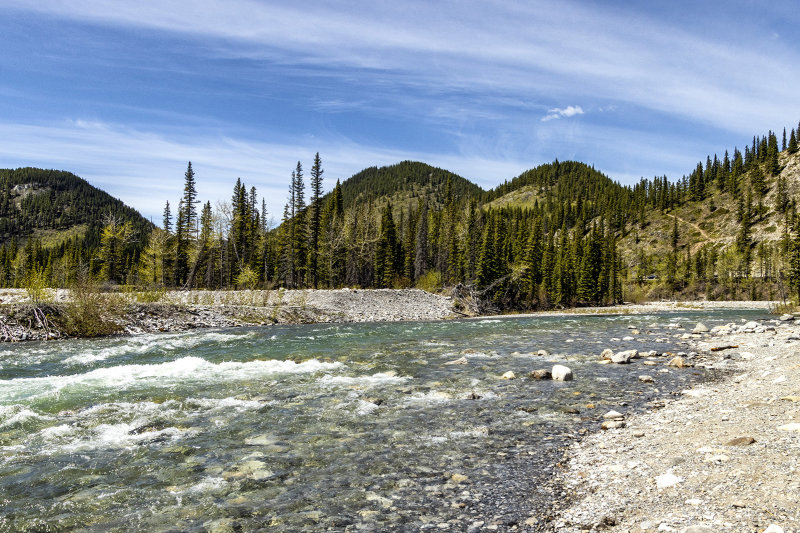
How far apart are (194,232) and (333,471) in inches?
2987

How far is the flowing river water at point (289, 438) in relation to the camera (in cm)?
570

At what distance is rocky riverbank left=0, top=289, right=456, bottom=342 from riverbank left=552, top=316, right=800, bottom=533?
28.2m

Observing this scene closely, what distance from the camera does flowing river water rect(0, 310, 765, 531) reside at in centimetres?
570

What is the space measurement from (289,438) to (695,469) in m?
6.90

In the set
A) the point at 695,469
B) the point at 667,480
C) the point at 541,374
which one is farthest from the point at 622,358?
the point at 667,480

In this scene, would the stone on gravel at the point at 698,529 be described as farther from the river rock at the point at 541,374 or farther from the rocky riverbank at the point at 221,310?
the rocky riverbank at the point at 221,310

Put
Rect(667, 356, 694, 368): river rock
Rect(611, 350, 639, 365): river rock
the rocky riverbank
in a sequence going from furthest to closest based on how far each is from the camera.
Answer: the rocky riverbank → Rect(611, 350, 639, 365): river rock → Rect(667, 356, 694, 368): river rock

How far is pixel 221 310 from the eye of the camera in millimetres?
35344

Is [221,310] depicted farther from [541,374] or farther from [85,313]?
[541,374]

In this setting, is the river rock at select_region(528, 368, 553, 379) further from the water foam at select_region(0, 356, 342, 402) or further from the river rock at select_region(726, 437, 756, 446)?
the water foam at select_region(0, 356, 342, 402)

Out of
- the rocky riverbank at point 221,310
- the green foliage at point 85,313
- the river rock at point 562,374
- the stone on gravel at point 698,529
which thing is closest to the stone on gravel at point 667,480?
the stone on gravel at point 698,529

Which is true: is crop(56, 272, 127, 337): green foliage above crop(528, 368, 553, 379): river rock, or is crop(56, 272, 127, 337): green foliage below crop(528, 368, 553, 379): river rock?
above

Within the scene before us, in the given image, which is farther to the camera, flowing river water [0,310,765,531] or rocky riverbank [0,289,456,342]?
rocky riverbank [0,289,456,342]

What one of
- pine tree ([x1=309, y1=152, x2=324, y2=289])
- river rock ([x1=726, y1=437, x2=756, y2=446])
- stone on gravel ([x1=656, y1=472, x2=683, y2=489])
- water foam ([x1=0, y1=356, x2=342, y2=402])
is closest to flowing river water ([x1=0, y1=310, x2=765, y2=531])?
water foam ([x1=0, y1=356, x2=342, y2=402])
